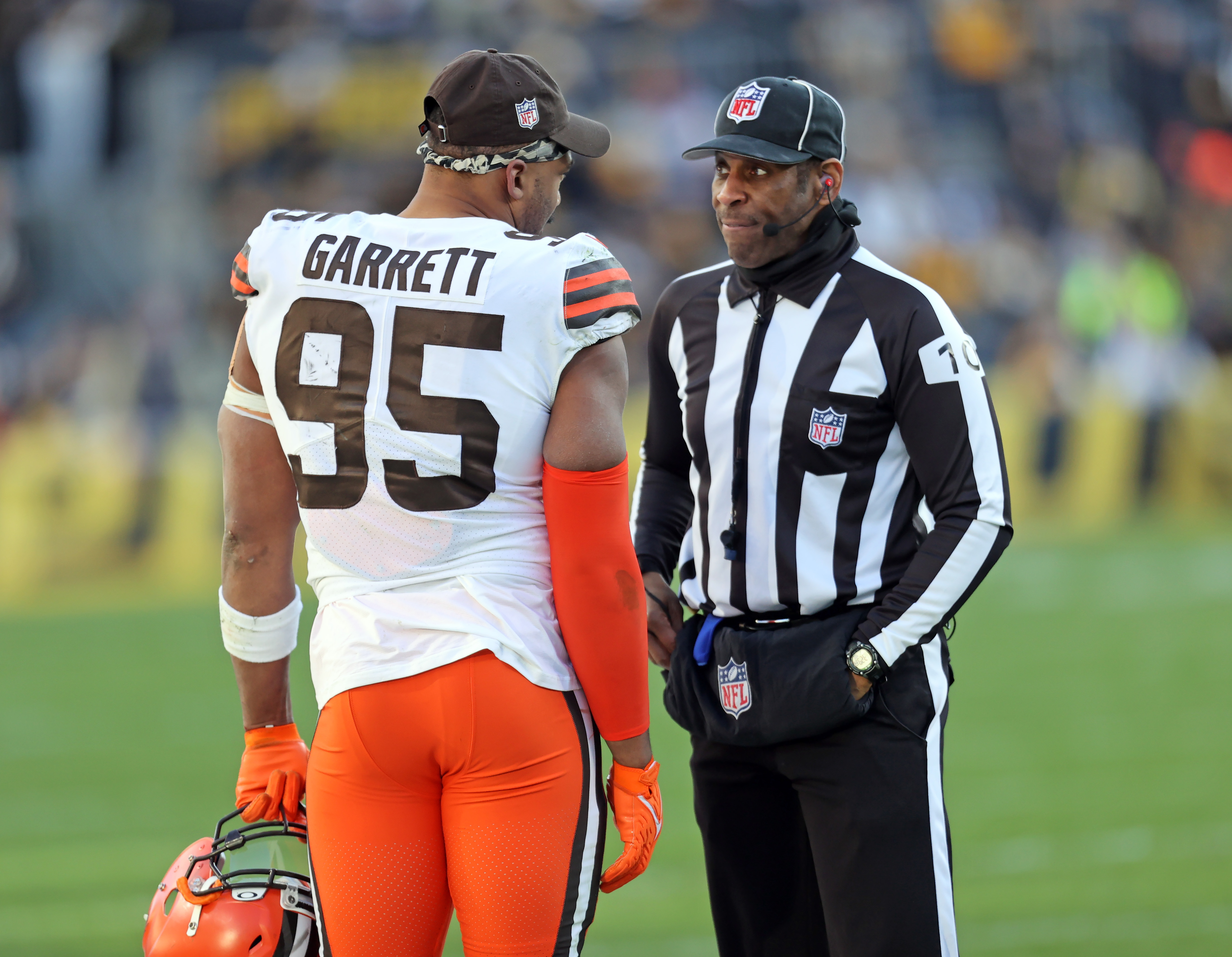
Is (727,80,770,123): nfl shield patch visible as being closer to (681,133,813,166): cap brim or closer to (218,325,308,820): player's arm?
(681,133,813,166): cap brim

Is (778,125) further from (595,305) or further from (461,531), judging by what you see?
(461,531)

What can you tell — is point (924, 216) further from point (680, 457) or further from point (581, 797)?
point (581, 797)

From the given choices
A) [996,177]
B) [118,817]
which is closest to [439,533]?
[118,817]

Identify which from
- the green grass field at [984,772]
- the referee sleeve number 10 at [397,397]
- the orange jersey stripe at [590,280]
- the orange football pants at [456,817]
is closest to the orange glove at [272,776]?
the orange football pants at [456,817]

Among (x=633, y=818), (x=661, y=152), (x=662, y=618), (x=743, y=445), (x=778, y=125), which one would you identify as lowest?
(x=633, y=818)

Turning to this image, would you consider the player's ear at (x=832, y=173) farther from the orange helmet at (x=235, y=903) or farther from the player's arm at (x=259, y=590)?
the orange helmet at (x=235, y=903)

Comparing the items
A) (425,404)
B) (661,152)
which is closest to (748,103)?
(425,404)

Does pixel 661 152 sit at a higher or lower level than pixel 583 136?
higher

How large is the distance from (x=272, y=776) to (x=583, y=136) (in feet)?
4.29

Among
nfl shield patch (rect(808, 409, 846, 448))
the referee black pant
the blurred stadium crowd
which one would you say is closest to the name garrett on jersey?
nfl shield patch (rect(808, 409, 846, 448))

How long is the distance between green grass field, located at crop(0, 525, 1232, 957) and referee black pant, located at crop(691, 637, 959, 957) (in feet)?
6.05

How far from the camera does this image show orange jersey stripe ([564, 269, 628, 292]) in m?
2.46

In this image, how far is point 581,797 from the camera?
2549 mm

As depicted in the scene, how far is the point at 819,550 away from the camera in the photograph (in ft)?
9.89
